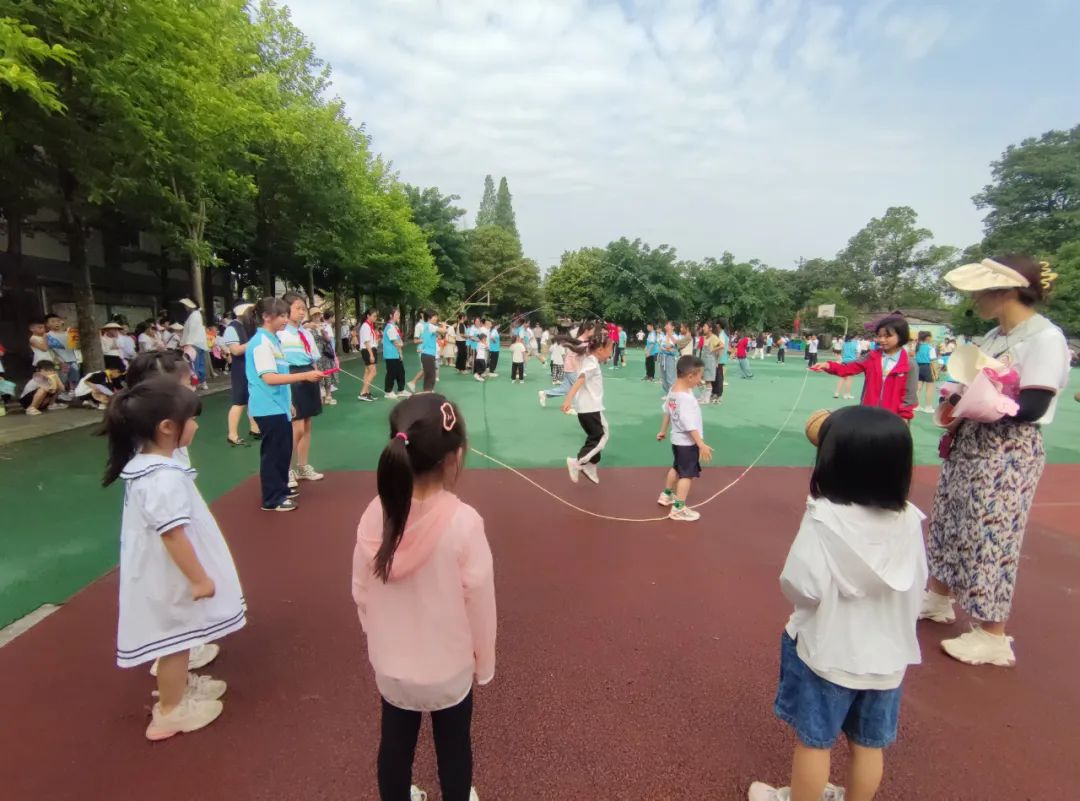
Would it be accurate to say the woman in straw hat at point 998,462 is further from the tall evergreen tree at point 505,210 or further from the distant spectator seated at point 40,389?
the tall evergreen tree at point 505,210

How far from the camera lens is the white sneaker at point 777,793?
6.42ft

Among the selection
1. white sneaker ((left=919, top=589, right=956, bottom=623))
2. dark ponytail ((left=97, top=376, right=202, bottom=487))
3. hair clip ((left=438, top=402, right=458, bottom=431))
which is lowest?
Result: white sneaker ((left=919, top=589, right=956, bottom=623))

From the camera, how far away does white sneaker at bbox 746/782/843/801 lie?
1956 millimetres

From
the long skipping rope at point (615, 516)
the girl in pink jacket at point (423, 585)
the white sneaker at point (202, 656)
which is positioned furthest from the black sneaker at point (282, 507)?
the girl in pink jacket at point (423, 585)

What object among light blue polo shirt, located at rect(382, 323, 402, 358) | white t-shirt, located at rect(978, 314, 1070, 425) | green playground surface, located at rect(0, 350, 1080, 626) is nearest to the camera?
white t-shirt, located at rect(978, 314, 1070, 425)

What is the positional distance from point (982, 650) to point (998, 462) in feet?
3.24

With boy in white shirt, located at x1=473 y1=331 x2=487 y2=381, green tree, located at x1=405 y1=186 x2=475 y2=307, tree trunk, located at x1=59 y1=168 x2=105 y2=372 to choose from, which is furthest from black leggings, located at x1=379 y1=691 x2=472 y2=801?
green tree, located at x1=405 y1=186 x2=475 y2=307

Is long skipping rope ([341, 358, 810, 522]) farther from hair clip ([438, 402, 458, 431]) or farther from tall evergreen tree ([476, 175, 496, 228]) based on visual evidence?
tall evergreen tree ([476, 175, 496, 228])

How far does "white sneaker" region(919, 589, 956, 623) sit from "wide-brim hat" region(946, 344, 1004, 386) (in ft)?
4.36

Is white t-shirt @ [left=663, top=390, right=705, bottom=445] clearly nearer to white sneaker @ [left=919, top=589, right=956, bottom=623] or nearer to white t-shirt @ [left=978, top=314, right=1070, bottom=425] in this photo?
white sneaker @ [left=919, top=589, right=956, bottom=623]

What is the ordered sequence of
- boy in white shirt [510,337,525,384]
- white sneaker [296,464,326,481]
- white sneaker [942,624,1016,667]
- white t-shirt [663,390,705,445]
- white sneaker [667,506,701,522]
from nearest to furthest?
white sneaker [942,624,1016,667] < white t-shirt [663,390,705,445] < white sneaker [667,506,701,522] < white sneaker [296,464,326,481] < boy in white shirt [510,337,525,384]

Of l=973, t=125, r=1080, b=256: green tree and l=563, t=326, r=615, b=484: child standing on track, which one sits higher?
l=973, t=125, r=1080, b=256: green tree

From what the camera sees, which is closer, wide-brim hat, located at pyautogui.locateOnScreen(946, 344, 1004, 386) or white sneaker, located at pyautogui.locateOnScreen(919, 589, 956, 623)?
wide-brim hat, located at pyautogui.locateOnScreen(946, 344, 1004, 386)

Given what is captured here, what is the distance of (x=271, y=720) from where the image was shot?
2.35 metres
